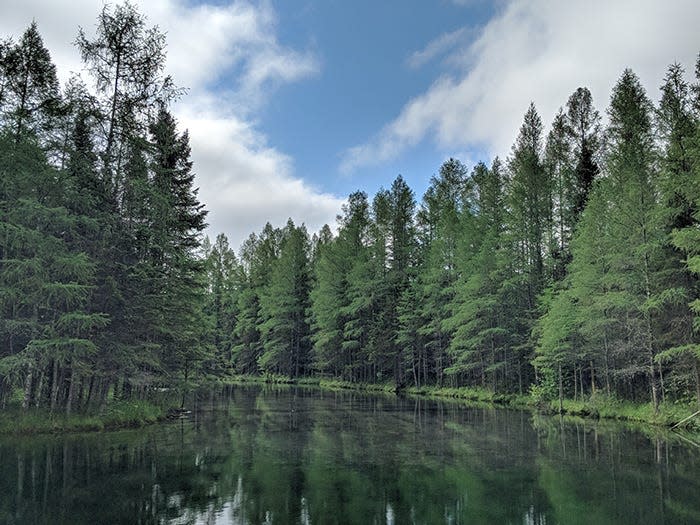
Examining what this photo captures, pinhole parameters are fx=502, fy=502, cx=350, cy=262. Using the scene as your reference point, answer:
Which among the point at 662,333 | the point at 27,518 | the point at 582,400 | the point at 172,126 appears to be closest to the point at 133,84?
the point at 172,126

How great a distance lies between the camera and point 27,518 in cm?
935

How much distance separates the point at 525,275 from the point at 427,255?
12791 mm

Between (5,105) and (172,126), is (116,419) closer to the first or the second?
(5,105)

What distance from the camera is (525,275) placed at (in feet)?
119

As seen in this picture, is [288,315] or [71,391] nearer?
[71,391]

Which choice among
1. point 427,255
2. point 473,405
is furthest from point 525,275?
→ point 427,255

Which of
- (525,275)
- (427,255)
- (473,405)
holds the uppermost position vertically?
(427,255)

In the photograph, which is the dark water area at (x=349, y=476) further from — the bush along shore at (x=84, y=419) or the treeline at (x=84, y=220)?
the treeline at (x=84, y=220)

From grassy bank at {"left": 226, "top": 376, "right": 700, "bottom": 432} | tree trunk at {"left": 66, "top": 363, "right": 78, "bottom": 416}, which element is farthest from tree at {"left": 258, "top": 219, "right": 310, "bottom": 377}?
tree trunk at {"left": 66, "top": 363, "right": 78, "bottom": 416}

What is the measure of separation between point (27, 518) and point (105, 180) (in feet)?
48.8

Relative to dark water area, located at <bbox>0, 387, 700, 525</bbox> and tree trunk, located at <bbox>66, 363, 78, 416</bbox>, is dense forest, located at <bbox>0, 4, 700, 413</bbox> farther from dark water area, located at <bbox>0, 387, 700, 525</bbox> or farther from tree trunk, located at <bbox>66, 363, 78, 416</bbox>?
dark water area, located at <bbox>0, 387, 700, 525</bbox>

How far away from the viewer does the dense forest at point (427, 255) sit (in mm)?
18984

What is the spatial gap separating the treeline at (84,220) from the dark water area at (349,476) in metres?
3.40

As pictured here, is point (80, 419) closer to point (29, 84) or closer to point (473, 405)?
point (29, 84)
